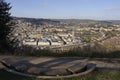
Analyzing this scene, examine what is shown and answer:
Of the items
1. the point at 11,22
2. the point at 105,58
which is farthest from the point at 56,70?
the point at 11,22

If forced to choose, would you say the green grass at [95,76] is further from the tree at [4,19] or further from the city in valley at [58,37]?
the tree at [4,19]

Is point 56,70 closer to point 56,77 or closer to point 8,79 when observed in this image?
point 56,77

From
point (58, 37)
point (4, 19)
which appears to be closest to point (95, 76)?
point (4, 19)

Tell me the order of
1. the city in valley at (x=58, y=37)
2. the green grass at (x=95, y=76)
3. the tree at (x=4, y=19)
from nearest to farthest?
1. the green grass at (x=95, y=76)
2. the city in valley at (x=58, y=37)
3. the tree at (x=4, y=19)

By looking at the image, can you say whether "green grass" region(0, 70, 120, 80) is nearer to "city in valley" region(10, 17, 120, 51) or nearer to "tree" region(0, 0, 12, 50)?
"city in valley" region(10, 17, 120, 51)

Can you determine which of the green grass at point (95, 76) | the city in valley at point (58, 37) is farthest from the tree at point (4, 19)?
the green grass at point (95, 76)

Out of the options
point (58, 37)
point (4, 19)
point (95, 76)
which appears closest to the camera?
point (95, 76)

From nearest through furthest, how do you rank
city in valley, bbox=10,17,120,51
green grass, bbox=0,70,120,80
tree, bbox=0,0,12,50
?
green grass, bbox=0,70,120,80 < city in valley, bbox=10,17,120,51 < tree, bbox=0,0,12,50

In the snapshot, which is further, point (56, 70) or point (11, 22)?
point (11, 22)

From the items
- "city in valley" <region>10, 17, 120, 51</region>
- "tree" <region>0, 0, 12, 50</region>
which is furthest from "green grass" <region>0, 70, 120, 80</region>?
"tree" <region>0, 0, 12, 50</region>

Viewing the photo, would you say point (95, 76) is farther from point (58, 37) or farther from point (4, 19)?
point (58, 37)

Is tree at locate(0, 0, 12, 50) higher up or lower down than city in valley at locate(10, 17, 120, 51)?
higher up
